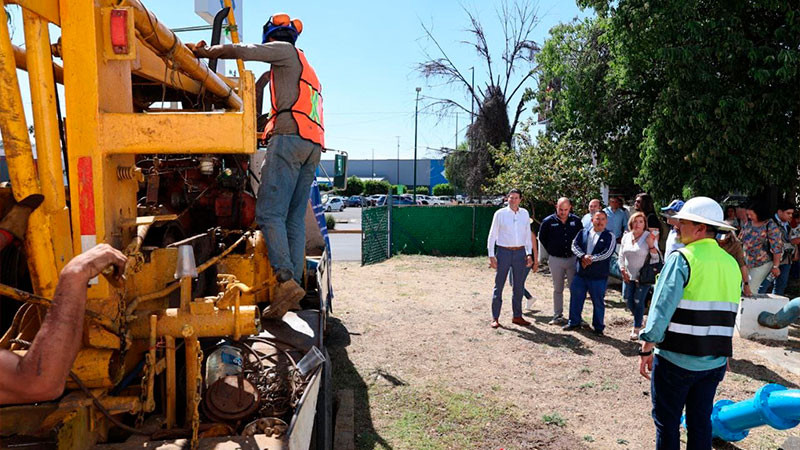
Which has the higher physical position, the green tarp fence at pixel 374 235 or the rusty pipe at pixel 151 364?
the rusty pipe at pixel 151 364

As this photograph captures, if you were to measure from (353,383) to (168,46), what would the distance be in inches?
141

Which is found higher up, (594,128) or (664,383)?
(594,128)

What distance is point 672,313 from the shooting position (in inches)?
133

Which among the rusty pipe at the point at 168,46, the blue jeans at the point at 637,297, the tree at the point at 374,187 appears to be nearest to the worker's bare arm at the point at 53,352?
the rusty pipe at the point at 168,46

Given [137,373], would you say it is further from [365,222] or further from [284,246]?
[365,222]

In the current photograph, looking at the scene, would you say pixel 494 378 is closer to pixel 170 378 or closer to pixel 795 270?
pixel 170 378

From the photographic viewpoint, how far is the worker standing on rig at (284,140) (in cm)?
362

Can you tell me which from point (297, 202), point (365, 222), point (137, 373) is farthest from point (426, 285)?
point (137, 373)

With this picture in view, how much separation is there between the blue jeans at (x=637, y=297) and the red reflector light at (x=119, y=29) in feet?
20.6

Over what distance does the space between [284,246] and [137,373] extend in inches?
47.6

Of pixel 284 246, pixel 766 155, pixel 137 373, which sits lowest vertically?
pixel 137 373

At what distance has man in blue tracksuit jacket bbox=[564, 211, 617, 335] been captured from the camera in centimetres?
696

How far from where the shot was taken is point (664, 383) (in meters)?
3.49

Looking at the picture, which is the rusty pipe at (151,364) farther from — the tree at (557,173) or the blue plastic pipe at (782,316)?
the tree at (557,173)
